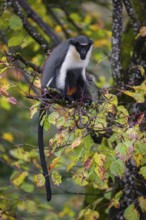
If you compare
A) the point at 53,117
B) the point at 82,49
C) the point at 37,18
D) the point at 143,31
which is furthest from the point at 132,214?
the point at 37,18

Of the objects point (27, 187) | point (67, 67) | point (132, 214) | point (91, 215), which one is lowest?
point (27, 187)

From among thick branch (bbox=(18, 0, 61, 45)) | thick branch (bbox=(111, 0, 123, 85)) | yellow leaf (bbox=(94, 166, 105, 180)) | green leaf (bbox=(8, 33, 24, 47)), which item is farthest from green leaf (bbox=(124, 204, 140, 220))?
thick branch (bbox=(18, 0, 61, 45))

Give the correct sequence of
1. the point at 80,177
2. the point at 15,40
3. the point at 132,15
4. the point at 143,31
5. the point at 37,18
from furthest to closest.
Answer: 1. the point at 37,18
2. the point at 15,40
3. the point at 132,15
4. the point at 143,31
5. the point at 80,177

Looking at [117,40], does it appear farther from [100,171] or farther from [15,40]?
[100,171]

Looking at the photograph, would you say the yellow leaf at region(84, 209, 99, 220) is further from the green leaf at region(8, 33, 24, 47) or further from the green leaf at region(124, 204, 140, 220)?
the green leaf at region(8, 33, 24, 47)

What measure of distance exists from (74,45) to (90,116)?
1.64 meters

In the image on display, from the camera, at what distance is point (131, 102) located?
5098 millimetres

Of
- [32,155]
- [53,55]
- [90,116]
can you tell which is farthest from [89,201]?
[90,116]

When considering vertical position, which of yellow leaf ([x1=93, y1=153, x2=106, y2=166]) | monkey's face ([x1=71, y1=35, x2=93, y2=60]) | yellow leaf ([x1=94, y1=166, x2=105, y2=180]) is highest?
yellow leaf ([x1=93, y1=153, x2=106, y2=166])

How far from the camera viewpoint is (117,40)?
15.9ft

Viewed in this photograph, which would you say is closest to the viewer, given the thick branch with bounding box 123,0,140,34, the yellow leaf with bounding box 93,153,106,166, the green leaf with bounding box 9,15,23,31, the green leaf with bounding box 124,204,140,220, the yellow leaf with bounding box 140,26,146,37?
the yellow leaf with bounding box 93,153,106,166

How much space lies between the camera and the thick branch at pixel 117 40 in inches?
188

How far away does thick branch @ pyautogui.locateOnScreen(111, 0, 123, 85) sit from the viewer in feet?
15.7

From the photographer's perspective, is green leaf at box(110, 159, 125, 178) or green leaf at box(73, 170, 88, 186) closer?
green leaf at box(110, 159, 125, 178)
